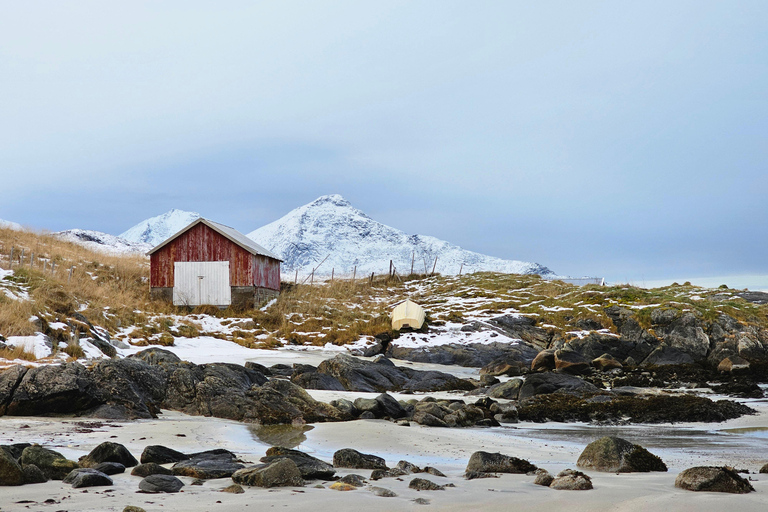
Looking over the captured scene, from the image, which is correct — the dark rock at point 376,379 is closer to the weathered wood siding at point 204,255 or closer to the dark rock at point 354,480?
the dark rock at point 354,480

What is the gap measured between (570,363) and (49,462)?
1727cm

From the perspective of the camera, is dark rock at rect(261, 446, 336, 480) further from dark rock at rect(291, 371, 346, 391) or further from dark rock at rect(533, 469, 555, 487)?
dark rock at rect(291, 371, 346, 391)

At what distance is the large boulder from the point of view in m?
5.93

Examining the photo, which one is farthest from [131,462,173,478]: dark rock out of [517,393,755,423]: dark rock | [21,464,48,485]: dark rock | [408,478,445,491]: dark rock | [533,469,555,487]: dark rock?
[517,393,755,423]: dark rock

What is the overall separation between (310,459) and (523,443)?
417 centimetres

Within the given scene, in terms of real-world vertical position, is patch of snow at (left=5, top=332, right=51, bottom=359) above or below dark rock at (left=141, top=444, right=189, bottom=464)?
above

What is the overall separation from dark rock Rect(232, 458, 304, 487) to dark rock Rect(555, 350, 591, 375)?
16255mm

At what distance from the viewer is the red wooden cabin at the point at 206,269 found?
32.9m

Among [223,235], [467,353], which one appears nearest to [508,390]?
[467,353]

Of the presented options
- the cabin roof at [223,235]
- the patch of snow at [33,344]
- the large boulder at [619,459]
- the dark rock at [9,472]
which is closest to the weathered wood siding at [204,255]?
the cabin roof at [223,235]

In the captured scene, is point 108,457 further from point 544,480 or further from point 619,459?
point 619,459

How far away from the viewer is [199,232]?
33.5 meters

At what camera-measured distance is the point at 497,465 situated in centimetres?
584

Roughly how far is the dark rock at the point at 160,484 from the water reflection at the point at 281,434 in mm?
3253
